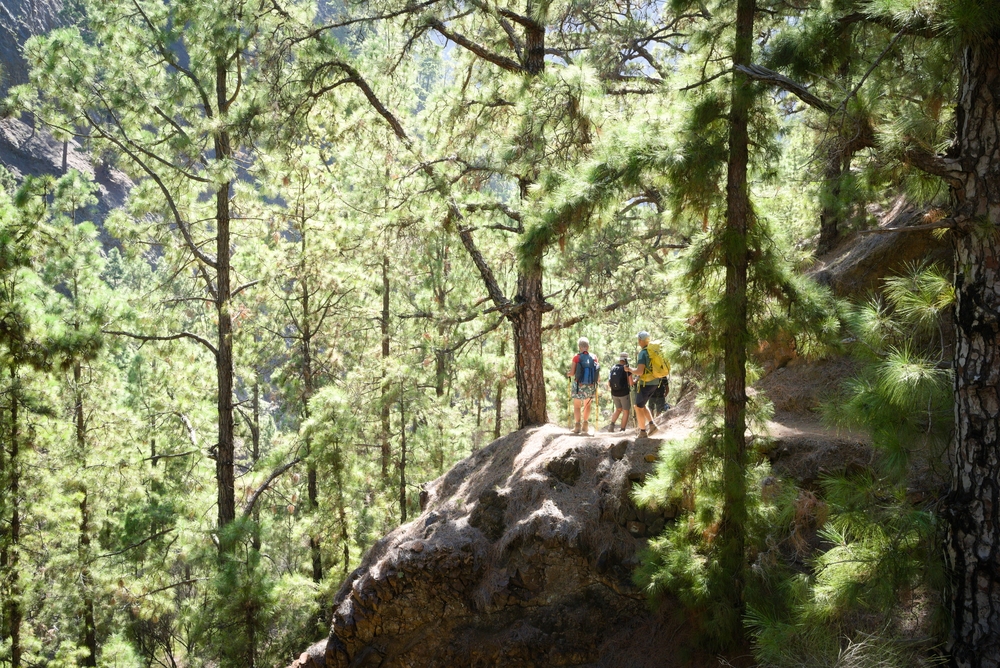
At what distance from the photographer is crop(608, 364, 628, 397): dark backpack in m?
9.02

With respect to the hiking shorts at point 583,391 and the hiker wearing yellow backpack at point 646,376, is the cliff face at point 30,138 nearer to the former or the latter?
the hiking shorts at point 583,391

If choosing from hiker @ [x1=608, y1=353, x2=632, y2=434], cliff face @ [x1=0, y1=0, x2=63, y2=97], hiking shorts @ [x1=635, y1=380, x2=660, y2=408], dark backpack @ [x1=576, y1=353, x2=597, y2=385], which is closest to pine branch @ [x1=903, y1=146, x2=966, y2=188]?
hiking shorts @ [x1=635, y1=380, x2=660, y2=408]

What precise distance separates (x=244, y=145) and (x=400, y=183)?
2617 millimetres

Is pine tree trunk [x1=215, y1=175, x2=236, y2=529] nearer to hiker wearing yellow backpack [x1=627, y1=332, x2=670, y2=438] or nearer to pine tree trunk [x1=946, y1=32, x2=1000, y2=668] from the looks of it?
hiker wearing yellow backpack [x1=627, y1=332, x2=670, y2=438]

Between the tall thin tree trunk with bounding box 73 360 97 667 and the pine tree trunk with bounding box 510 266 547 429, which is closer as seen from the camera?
the pine tree trunk with bounding box 510 266 547 429

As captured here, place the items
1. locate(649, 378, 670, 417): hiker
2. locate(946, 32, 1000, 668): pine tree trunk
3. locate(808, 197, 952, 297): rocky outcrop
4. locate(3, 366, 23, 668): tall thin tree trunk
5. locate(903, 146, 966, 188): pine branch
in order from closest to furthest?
locate(946, 32, 1000, 668): pine tree trunk → locate(903, 146, 966, 188): pine branch → locate(808, 197, 952, 297): rocky outcrop → locate(649, 378, 670, 417): hiker → locate(3, 366, 23, 668): tall thin tree trunk

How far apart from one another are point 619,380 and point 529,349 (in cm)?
139

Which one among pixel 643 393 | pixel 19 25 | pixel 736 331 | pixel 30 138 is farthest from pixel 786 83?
pixel 19 25

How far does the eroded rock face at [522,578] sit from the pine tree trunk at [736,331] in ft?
5.66

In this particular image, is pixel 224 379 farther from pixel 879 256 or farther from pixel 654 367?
pixel 879 256

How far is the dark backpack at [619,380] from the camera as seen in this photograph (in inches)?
355

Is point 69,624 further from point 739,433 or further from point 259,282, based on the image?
point 739,433

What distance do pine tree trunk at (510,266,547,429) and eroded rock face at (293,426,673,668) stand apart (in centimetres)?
141

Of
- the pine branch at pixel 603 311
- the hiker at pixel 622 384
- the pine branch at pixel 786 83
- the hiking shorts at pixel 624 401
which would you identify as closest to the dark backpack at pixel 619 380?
the hiker at pixel 622 384
